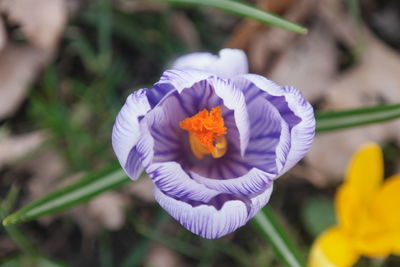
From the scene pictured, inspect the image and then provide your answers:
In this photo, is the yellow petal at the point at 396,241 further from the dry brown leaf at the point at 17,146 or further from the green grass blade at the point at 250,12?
the dry brown leaf at the point at 17,146

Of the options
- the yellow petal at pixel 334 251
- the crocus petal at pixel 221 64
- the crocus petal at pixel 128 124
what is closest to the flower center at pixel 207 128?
the crocus petal at pixel 221 64

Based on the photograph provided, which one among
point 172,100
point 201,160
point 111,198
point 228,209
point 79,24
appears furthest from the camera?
point 79,24

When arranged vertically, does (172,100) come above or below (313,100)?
above

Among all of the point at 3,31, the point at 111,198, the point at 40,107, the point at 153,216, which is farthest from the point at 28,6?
the point at 153,216

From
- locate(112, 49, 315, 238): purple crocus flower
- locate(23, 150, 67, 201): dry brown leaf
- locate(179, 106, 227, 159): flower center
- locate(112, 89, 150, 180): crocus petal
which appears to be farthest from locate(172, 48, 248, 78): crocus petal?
locate(23, 150, 67, 201): dry brown leaf

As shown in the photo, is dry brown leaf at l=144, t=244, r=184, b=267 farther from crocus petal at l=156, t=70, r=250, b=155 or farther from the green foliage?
crocus petal at l=156, t=70, r=250, b=155

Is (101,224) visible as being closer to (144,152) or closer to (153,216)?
(153,216)
